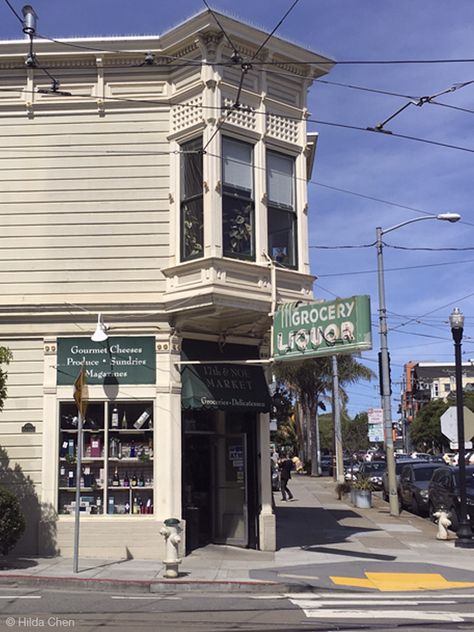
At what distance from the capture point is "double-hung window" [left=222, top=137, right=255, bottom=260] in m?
15.0

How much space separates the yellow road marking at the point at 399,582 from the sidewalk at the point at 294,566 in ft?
0.06

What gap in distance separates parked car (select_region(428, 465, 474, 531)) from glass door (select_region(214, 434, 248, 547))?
20.1 feet

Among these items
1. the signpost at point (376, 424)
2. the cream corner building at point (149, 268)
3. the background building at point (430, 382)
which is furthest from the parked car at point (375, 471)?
the background building at point (430, 382)

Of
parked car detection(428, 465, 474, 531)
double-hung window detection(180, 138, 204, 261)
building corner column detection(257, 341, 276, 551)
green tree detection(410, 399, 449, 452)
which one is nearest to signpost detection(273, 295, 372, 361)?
double-hung window detection(180, 138, 204, 261)

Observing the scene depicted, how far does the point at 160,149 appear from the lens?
1579 centimetres

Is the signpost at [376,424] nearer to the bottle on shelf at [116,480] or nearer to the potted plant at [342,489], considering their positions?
the potted plant at [342,489]

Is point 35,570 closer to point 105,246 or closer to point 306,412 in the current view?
point 105,246

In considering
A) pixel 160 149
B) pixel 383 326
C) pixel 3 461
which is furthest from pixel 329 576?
pixel 383 326

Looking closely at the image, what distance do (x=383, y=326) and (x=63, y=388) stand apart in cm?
1336

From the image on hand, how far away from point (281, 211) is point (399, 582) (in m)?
7.50

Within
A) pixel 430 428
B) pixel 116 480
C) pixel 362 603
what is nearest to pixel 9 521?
pixel 116 480

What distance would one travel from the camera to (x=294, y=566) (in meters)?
13.7

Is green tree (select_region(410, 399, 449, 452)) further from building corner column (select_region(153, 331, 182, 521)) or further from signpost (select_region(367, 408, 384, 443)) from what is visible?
building corner column (select_region(153, 331, 182, 521))

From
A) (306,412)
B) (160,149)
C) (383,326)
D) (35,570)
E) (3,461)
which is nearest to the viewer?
(35,570)
